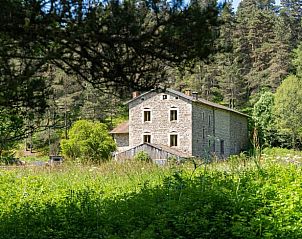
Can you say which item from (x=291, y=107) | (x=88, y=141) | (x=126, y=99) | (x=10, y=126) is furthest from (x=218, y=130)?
(x=126, y=99)

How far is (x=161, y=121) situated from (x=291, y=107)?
1127 centimetres

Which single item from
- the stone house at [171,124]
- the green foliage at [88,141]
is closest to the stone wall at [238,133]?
the stone house at [171,124]

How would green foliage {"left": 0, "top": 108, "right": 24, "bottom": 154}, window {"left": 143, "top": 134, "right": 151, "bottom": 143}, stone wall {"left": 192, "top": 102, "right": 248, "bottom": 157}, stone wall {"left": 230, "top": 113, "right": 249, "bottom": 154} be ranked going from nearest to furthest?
1. green foliage {"left": 0, "top": 108, "right": 24, "bottom": 154}
2. stone wall {"left": 192, "top": 102, "right": 248, "bottom": 157}
3. window {"left": 143, "top": 134, "right": 151, "bottom": 143}
4. stone wall {"left": 230, "top": 113, "right": 249, "bottom": 154}

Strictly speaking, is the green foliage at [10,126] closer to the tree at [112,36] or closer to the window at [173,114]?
the tree at [112,36]

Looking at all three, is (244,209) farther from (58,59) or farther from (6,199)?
(6,199)

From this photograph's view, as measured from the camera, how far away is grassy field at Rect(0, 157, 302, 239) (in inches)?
208

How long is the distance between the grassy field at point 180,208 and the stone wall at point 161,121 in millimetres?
24719

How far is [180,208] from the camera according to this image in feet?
18.8

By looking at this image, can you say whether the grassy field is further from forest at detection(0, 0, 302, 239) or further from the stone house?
the stone house

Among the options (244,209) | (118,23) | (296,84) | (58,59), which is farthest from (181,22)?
(296,84)

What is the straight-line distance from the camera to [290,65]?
52594 millimetres

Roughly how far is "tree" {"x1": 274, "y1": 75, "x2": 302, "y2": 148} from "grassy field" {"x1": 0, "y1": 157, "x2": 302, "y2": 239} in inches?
1269

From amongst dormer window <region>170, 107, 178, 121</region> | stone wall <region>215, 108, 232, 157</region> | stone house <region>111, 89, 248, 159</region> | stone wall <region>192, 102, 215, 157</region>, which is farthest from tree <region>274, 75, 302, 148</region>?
dormer window <region>170, 107, 178, 121</region>

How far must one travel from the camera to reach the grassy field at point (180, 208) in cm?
529
